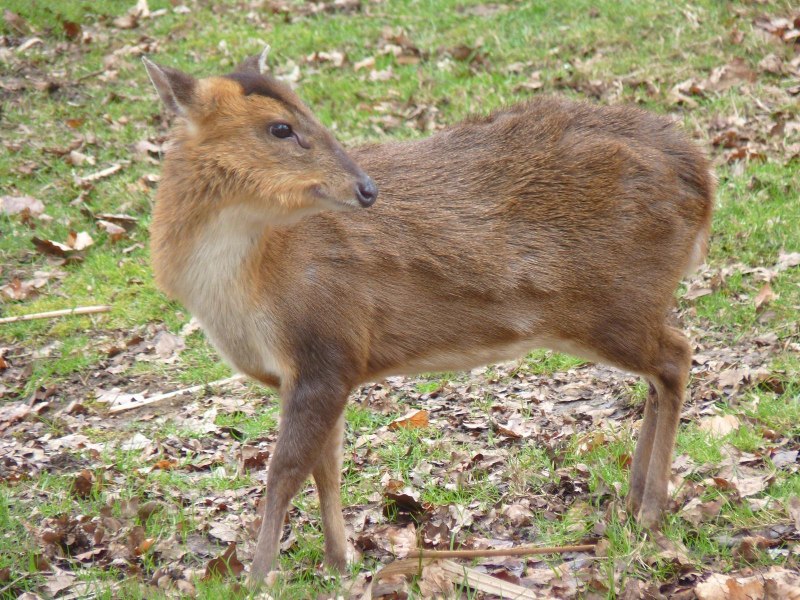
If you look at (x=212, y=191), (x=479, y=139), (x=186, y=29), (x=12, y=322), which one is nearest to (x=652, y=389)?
(x=479, y=139)

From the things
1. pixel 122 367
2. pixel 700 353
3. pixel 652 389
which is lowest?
pixel 122 367

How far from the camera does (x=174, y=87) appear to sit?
4262 mm

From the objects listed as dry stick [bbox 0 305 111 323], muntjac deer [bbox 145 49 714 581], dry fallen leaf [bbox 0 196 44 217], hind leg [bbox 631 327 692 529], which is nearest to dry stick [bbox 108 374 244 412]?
dry stick [bbox 0 305 111 323]

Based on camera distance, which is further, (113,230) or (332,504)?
(113,230)

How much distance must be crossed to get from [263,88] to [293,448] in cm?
143

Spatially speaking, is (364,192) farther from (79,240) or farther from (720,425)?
(79,240)

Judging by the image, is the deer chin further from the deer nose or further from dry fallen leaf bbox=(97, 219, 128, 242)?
dry fallen leaf bbox=(97, 219, 128, 242)

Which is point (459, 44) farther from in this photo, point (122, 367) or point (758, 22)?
point (122, 367)

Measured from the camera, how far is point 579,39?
10.5 m

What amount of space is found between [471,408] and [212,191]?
2.46 metres

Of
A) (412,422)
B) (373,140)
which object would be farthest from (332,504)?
(373,140)

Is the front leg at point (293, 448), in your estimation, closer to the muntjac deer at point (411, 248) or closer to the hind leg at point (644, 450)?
the muntjac deer at point (411, 248)

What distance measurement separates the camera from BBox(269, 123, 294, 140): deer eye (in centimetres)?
430

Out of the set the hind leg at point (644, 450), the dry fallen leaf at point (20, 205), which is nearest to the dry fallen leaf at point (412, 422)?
the hind leg at point (644, 450)
